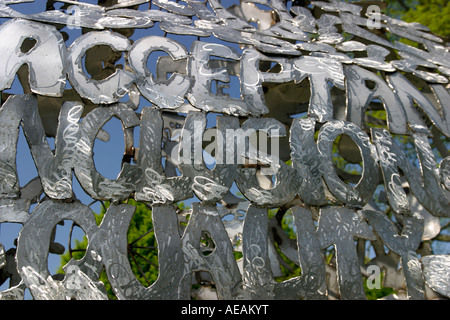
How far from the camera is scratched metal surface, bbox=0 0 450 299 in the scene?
3027 mm

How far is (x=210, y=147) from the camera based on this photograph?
412cm

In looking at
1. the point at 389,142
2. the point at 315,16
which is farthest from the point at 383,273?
the point at 315,16

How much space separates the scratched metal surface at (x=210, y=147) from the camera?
3.03 metres

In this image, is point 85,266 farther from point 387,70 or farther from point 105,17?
point 387,70
